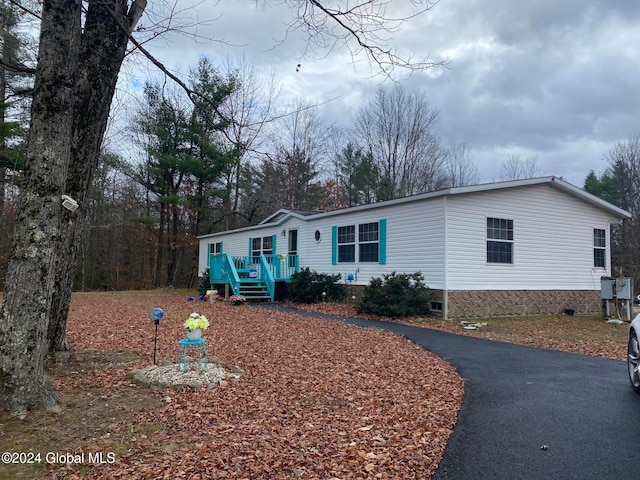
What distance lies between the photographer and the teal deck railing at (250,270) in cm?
1481

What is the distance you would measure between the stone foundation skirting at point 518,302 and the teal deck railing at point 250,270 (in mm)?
6370

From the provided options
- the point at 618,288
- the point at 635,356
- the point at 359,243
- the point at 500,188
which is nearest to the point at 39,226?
the point at 635,356

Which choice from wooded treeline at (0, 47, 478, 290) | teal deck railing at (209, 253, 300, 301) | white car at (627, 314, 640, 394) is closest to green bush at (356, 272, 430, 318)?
teal deck railing at (209, 253, 300, 301)

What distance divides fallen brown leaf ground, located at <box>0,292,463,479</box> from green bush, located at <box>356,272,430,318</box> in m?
4.12

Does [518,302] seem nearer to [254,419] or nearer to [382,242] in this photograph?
[382,242]

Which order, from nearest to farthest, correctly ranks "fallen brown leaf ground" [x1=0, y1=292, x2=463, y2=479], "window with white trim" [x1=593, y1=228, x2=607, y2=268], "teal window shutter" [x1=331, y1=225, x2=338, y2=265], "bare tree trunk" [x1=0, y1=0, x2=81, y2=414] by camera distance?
"fallen brown leaf ground" [x1=0, y1=292, x2=463, y2=479] → "bare tree trunk" [x1=0, y1=0, x2=81, y2=414] → "window with white trim" [x1=593, y1=228, x2=607, y2=268] → "teal window shutter" [x1=331, y1=225, x2=338, y2=265]

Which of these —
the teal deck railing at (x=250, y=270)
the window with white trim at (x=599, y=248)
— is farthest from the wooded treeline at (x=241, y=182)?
→ the window with white trim at (x=599, y=248)

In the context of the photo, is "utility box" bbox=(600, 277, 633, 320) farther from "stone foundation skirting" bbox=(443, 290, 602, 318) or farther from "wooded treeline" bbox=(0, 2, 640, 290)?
"wooded treeline" bbox=(0, 2, 640, 290)

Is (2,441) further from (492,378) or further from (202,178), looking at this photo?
(202,178)

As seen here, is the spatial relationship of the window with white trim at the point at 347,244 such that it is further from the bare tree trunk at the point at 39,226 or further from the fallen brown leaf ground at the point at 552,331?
the bare tree trunk at the point at 39,226

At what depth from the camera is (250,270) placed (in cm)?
1531

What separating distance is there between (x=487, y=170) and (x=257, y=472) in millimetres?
30411

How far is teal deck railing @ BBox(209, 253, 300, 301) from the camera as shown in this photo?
1481 cm

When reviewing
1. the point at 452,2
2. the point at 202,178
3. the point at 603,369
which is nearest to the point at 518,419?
the point at 603,369
